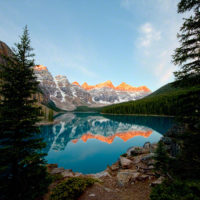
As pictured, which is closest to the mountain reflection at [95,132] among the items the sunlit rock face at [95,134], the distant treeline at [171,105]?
the sunlit rock face at [95,134]

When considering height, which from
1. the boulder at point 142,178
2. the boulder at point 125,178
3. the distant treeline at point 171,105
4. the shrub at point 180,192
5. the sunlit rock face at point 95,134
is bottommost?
the sunlit rock face at point 95,134

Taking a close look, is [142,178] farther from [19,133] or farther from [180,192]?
[19,133]

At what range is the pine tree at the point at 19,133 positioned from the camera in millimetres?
6207

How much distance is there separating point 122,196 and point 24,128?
8.18m

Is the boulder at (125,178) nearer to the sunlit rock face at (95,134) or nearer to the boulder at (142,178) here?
the boulder at (142,178)

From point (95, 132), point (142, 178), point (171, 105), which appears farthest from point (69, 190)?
point (171, 105)

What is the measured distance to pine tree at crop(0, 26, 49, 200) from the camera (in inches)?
244

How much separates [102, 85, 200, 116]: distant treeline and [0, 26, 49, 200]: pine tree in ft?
31.2


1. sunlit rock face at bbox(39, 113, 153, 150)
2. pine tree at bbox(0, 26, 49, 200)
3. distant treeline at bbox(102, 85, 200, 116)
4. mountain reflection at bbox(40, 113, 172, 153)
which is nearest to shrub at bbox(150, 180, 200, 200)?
distant treeline at bbox(102, 85, 200, 116)

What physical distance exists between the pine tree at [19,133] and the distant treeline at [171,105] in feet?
31.2

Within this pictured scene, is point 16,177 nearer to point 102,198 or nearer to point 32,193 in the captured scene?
point 32,193

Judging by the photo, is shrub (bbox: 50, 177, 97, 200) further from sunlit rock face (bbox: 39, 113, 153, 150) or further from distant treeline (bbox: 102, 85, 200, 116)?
sunlit rock face (bbox: 39, 113, 153, 150)

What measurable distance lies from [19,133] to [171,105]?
316ft

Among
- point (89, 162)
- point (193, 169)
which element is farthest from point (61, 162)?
point (193, 169)
